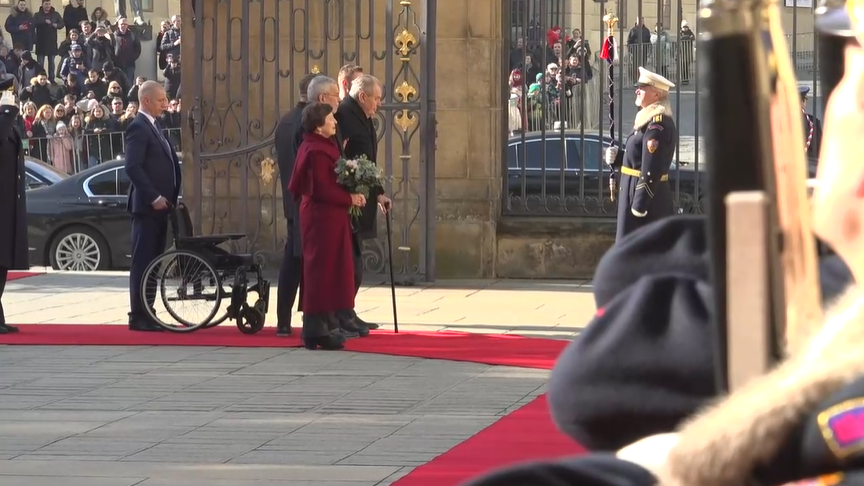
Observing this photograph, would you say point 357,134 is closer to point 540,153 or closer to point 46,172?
point 540,153

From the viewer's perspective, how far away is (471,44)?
13.7 metres

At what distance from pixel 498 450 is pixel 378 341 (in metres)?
3.69

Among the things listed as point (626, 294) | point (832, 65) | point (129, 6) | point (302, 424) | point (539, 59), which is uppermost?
point (129, 6)

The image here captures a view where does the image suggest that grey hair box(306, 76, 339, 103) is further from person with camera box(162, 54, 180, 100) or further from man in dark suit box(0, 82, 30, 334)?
person with camera box(162, 54, 180, 100)

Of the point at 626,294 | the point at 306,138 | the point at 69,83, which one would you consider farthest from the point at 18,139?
the point at 69,83

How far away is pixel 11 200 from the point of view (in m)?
10.7

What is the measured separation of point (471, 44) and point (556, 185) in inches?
58.0

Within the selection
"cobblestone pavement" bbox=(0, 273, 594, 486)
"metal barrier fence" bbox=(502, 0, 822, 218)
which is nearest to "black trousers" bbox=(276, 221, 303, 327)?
"cobblestone pavement" bbox=(0, 273, 594, 486)

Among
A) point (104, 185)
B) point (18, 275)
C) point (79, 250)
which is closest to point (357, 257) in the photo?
point (18, 275)

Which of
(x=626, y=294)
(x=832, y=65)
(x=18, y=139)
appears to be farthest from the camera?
(x=18, y=139)

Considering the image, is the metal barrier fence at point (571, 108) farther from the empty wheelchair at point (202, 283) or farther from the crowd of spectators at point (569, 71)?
the empty wheelchair at point (202, 283)

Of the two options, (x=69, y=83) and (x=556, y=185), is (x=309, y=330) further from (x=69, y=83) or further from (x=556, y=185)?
(x=69, y=83)

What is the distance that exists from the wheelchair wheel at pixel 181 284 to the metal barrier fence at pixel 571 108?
414cm

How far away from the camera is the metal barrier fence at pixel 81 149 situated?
22.2m
